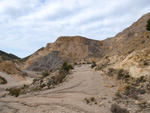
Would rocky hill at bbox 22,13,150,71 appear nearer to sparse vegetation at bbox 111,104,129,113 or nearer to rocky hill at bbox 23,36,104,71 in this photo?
rocky hill at bbox 23,36,104,71

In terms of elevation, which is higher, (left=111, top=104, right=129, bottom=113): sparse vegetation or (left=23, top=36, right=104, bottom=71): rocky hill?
(left=23, top=36, right=104, bottom=71): rocky hill

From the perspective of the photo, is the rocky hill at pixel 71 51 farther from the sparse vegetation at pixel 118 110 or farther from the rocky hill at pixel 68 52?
the sparse vegetation at pixel 118 110

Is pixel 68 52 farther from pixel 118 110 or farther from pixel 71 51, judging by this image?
pixel 118 110

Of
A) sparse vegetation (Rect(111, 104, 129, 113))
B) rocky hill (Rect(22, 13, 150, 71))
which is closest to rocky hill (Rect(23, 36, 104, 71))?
rocky hill (Rect(22, 13, 150, 71))

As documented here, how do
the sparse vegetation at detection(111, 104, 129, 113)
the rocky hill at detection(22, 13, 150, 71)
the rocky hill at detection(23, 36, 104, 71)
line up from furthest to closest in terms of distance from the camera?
the rocky hill at detection(23, 36, 104, 71) → the rocky hill at detection(22, 13, 150, 71) → the sparse vegetation at detection(111, 104, 129, 113)

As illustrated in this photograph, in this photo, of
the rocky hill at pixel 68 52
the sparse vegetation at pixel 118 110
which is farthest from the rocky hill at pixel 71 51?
the sparse vegetation at pixel 118 110

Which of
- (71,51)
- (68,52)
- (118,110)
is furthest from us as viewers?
(71,51)

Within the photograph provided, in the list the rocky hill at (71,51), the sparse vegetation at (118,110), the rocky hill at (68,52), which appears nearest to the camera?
the sparse vegetation at (118,110)

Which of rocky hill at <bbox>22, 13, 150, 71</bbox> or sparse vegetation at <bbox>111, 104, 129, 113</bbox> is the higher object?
rocky hill at <bbox>22, 13, 150, 71</bbox>

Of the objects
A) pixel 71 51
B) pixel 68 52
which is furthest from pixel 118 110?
pixel 71 51

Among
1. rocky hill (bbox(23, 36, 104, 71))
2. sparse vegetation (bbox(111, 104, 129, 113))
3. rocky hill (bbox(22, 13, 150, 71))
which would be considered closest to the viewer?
sparse vegetation (bbox(111, 104, 129, 113))

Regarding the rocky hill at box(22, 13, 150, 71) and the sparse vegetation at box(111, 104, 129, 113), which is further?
the rocky hill at box(22, 13, 150, 71)

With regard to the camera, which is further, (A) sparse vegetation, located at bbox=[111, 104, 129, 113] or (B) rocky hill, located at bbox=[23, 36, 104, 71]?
(B) rocky hill, located at bbox=[23, 36, 104, 71]

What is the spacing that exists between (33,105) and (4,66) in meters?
29.1
